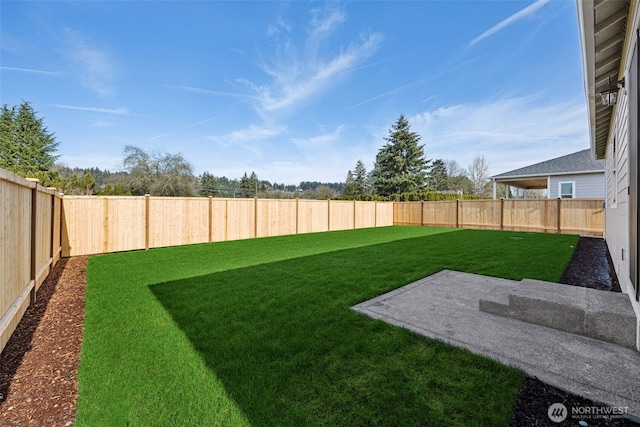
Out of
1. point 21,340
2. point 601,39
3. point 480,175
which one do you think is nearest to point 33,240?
point 21,340

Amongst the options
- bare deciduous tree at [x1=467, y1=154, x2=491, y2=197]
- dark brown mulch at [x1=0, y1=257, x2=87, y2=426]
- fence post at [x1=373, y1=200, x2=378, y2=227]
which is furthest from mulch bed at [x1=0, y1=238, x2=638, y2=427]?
bare deciduous tree at [x1=467, y1=154, x2=491, y2=197]

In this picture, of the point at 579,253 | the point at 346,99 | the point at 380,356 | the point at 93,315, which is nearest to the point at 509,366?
the point at 380,356

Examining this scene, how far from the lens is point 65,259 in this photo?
7.11m

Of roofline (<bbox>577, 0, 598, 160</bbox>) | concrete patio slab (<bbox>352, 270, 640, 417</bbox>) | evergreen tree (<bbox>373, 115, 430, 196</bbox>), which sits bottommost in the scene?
concrete patio slab (<bbox>352, 270, 640, 417</bbox>)

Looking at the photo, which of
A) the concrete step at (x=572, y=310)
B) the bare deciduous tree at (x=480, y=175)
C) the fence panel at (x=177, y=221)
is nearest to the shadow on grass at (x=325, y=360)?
the concrete step at (x=572, y=310)

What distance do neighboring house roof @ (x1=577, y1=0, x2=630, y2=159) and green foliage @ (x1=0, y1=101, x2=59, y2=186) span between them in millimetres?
28482

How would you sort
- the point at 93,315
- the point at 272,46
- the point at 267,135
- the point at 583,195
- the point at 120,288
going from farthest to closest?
the point at 267,135, the point at 583,195, the point at 272,46, the point at 120,288, the point at 93,315

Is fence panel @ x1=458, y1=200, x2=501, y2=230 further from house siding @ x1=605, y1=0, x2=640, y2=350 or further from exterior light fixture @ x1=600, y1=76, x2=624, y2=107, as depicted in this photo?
exterior light fixture @ x1=600, y1=76, x2=624, y2=107

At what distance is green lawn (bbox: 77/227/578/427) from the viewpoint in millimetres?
1660

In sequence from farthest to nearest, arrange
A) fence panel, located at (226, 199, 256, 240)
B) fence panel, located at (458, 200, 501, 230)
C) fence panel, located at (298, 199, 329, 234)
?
fence panel, located at (458, 200, 501, 230), fence panel, located at (298, 199, 329, 234), fence panel, located at (226, 199, 256, 240)

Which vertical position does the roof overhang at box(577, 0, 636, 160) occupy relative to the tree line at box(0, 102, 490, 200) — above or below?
below

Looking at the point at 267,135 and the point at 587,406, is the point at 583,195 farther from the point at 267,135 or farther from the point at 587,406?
the point at 267,135

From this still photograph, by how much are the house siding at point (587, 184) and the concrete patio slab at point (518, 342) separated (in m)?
14.1

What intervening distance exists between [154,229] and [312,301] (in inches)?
285
